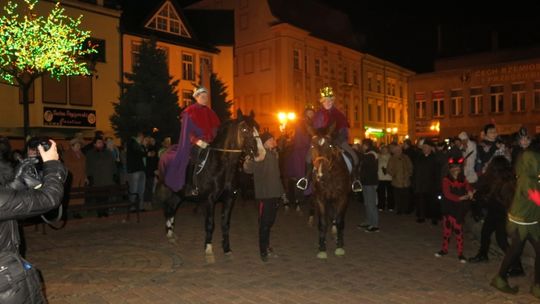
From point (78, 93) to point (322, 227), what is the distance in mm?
23882

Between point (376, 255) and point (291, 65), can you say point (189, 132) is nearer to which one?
point (376, 255)

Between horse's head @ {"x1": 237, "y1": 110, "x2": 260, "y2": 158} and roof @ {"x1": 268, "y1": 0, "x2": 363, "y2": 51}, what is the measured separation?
3480 centimetres

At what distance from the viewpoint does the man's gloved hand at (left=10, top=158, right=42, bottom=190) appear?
310 centimetres

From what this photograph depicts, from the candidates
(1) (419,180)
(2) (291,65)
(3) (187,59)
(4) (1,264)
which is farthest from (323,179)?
(2) (291,65)

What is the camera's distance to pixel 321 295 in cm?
615

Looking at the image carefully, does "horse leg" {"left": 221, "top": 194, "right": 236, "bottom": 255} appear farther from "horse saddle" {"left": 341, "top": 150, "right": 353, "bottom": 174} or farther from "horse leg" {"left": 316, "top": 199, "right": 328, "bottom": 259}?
"horse saddle" {"left": 341, "top": 150, "right": 353, "bottom": 174}

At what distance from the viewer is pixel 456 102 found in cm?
4391

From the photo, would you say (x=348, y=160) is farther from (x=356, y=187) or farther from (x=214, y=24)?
(x=214, y=24)

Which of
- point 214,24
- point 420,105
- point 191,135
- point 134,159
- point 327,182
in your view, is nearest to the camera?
point 327,182

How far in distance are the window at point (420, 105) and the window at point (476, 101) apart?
4.22 meters

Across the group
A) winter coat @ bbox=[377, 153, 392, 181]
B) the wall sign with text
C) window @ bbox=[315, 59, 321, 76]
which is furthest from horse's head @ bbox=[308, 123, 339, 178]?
window @ bbox=[315, 59, 321, 76]

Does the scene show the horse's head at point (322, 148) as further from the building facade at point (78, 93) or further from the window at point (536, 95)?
the window at point (536, 95)

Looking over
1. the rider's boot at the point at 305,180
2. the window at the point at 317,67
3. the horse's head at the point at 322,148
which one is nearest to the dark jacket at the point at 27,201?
the horse's head at the point at 322,148

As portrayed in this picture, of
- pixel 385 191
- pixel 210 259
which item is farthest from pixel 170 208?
pixel 385 191
